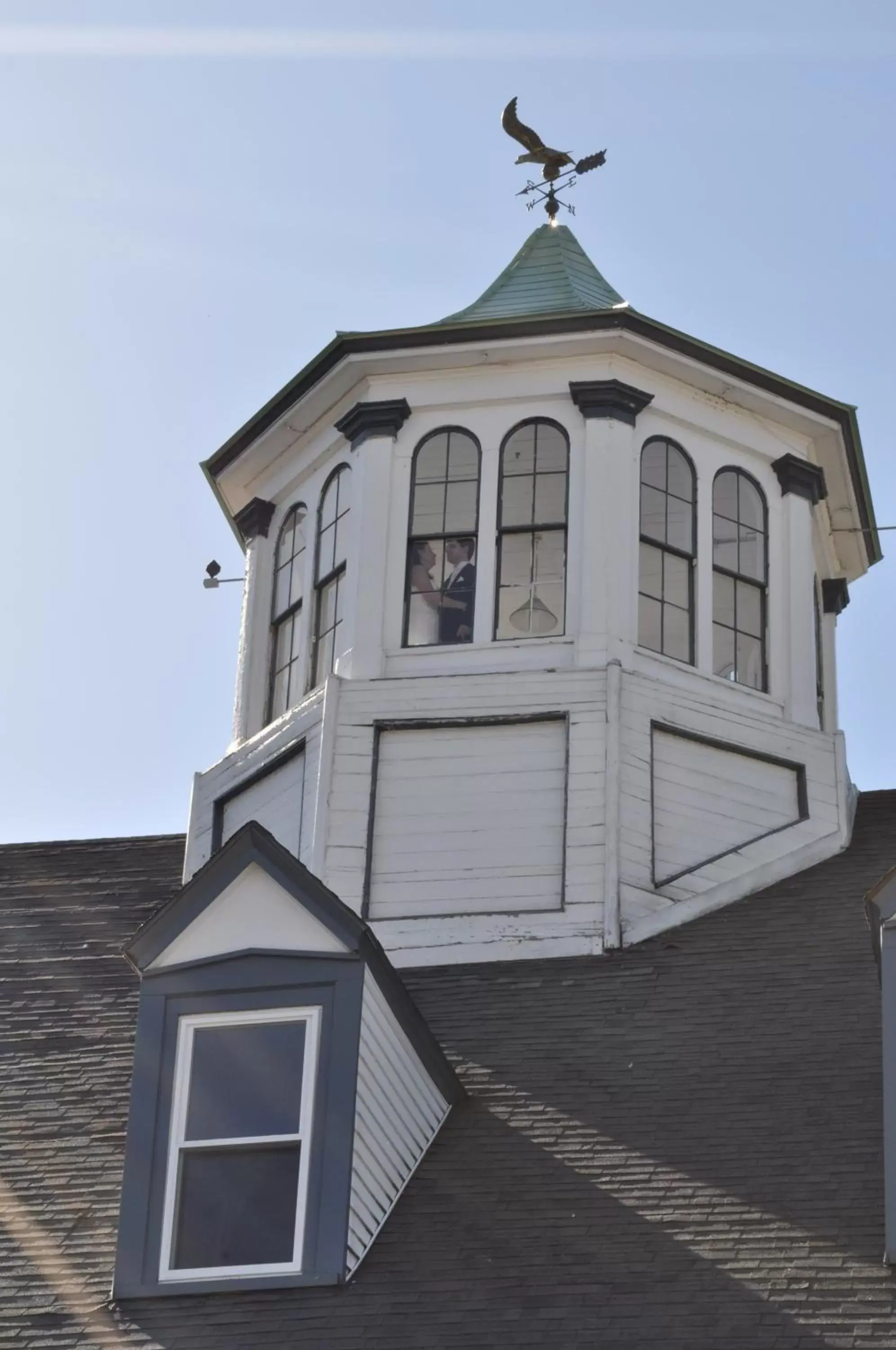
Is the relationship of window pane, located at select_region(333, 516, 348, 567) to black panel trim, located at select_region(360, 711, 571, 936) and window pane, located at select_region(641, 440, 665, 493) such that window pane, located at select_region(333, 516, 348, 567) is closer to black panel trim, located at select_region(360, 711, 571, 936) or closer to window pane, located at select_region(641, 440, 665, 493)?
black panel trim, located at select_region(360, 711, 571, 936)

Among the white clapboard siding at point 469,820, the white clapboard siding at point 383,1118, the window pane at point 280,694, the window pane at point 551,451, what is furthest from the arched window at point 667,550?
the white clapboard siding at point 383,1118

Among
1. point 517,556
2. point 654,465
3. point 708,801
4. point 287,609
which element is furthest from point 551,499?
point 708,801

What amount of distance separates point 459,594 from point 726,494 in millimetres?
2515

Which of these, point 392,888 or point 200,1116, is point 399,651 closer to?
point 392,888

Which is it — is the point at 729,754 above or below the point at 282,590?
below

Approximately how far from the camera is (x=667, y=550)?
20.2 metres

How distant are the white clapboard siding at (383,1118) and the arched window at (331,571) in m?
5.67

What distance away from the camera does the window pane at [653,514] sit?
2028cm

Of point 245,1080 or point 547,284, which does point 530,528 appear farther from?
point 245,1080

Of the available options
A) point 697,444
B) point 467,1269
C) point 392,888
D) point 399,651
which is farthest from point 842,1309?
point 697,444

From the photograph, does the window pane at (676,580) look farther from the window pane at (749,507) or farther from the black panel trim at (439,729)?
the black panel trim at (439,729)

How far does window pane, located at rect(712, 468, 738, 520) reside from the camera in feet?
68.3

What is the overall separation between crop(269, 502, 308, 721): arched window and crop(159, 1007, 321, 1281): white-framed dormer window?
6.18m

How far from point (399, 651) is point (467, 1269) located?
711 centimetres
